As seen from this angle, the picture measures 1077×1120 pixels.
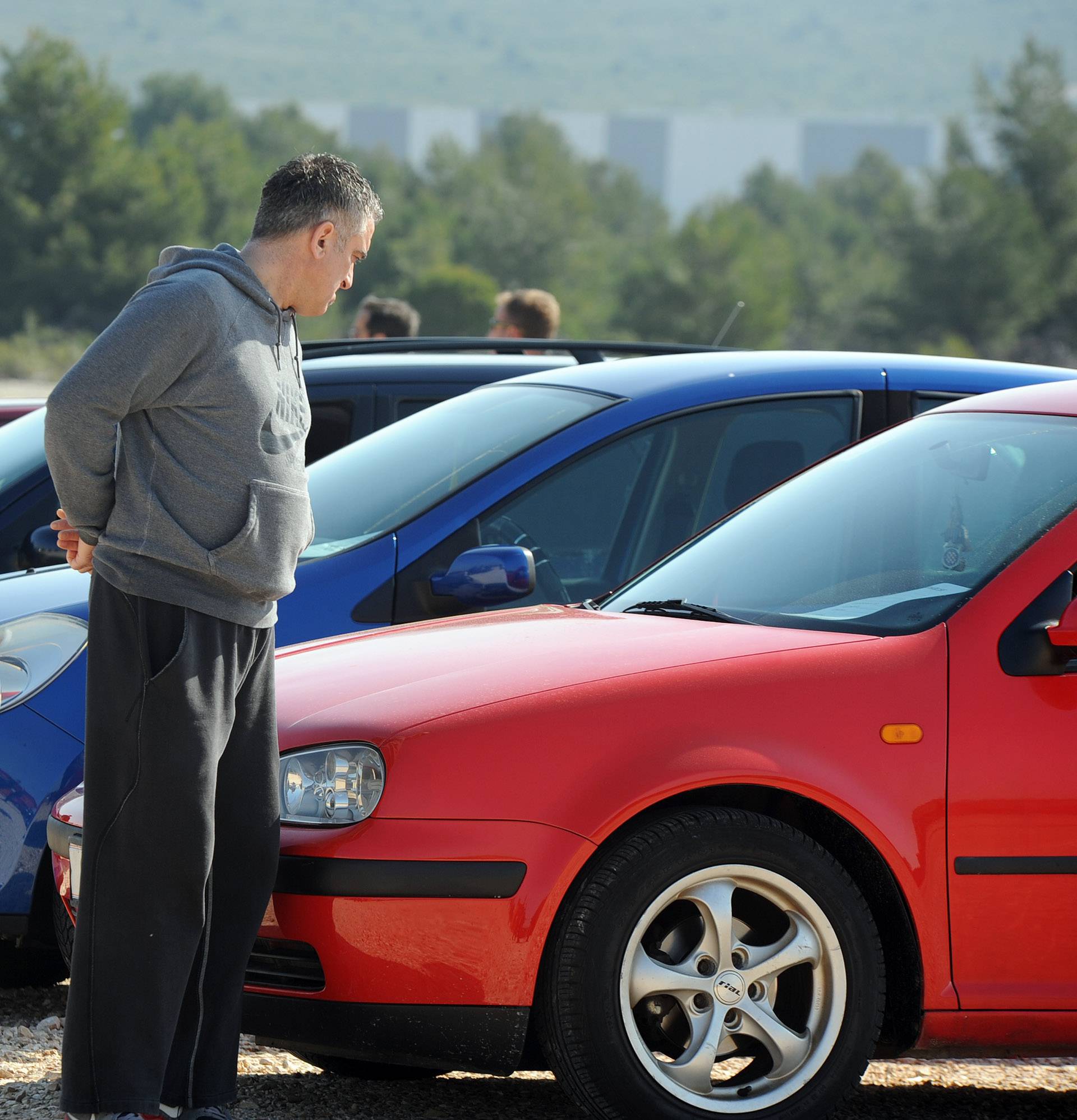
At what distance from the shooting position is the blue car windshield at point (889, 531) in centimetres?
350

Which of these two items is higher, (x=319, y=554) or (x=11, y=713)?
(x=319, y=554)

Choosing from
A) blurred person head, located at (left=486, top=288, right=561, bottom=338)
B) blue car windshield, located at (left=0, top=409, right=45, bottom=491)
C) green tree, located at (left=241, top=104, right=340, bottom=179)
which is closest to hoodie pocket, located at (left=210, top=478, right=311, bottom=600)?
blue car windshield, located at (left=0, top=409, right=45, bottom=491)

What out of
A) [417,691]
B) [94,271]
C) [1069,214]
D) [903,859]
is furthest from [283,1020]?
[1069,214]

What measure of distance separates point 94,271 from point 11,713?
65.8 meters

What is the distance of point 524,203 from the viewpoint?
9000 cm

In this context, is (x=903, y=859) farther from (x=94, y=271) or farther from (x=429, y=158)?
(x=429, y=158)

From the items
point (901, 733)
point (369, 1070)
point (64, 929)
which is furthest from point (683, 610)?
point (64, 929)

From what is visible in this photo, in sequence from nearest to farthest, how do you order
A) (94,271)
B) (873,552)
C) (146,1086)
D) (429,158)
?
(146,1086)
(873,552)
(94,271)
(429,158)

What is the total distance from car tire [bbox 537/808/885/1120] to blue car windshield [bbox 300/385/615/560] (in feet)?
5.99

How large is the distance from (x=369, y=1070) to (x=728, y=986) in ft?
3.11

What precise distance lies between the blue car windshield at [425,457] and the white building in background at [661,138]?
174 metres

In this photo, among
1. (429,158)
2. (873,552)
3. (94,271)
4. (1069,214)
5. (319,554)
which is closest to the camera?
(873,552)

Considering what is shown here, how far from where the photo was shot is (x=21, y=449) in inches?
243

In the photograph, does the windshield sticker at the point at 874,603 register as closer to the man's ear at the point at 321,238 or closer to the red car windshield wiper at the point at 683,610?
the red car windshield wiper at the point at 683,610
